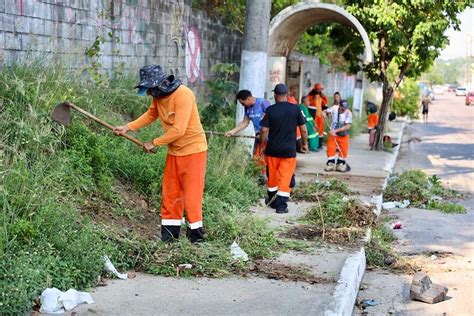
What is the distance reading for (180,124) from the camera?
6895 millimetres

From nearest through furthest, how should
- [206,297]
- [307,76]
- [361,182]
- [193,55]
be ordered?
[206,297] → [361,182] → [193,55] → [307,76]

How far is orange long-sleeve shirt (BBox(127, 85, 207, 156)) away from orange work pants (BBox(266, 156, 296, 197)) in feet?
8.86

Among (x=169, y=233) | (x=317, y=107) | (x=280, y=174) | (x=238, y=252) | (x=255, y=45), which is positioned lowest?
(x=238, y=252)

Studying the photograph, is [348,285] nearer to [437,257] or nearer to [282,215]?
[437,257]

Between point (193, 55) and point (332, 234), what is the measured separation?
7.18m

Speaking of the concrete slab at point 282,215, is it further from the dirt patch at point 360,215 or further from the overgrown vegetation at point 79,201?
the dirt patch at point 360,215

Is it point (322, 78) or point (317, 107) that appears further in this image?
point (322, 78)

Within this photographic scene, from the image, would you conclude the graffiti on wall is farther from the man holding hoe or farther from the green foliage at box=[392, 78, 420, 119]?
the green foliage at box=[392, 78, 420, 119]

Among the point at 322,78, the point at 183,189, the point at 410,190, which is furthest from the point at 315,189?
the point at 322,78

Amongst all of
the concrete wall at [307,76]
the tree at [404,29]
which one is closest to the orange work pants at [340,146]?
the concrete wall at [307,76]

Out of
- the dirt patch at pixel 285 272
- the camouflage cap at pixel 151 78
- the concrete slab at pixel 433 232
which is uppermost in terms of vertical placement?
the camouflage cap at pixel 151 78

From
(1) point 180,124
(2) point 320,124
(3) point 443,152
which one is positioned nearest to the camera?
(1) point 180,124

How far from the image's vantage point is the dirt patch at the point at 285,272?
662 cm

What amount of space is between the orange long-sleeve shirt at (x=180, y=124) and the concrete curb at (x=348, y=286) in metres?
1.80
